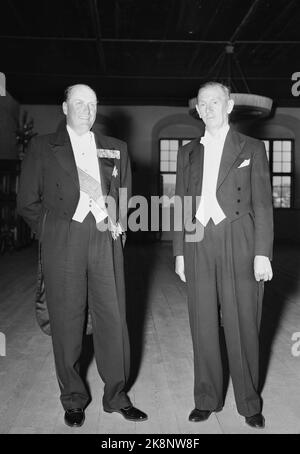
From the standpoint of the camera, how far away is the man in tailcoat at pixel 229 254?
7.65ft

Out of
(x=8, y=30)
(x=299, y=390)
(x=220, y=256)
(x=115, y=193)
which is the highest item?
(x=8, y=30)

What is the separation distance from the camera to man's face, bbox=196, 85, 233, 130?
7.61ft

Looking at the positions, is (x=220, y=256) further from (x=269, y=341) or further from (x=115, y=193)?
(x=269, y=341)

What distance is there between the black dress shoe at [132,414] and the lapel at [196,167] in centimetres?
112

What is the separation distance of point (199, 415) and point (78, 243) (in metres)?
1.02

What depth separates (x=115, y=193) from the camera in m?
2.52

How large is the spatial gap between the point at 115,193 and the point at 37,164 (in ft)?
1.35

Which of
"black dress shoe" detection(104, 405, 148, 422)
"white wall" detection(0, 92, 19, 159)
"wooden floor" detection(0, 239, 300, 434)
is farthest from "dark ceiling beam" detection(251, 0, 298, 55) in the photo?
"black dress shoe" detection(104, 405, 148, 422)

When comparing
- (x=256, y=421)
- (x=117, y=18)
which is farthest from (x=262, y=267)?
(x=117, y=18)

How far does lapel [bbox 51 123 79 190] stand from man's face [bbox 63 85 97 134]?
88 millimetres

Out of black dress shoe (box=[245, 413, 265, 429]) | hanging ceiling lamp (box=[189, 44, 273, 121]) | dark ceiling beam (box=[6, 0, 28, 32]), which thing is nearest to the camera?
black dress shoe (box=[245, 413, 265, 429])

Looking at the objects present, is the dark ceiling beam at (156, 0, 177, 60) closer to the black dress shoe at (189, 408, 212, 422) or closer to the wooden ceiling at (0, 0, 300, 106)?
the wooden ceiling at (0, 0, 300, 106)
